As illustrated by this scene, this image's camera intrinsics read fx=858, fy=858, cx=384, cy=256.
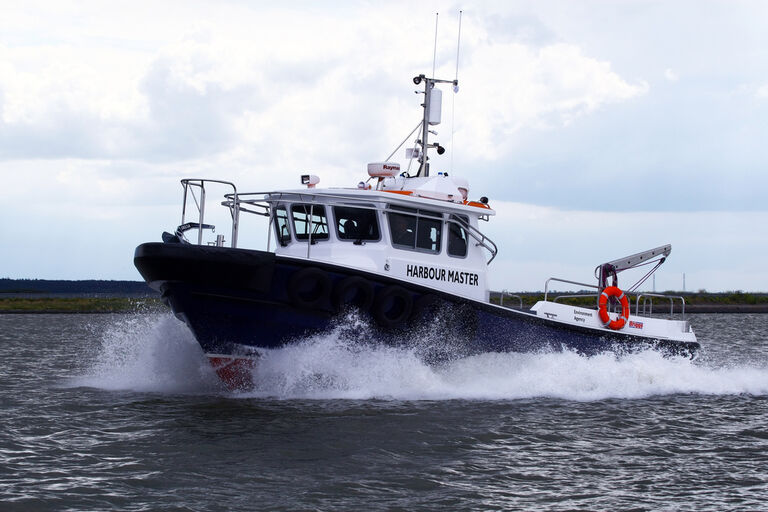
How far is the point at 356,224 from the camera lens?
11797 millimetres

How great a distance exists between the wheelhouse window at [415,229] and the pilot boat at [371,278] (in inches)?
0.8

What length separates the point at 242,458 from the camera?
8156 mm

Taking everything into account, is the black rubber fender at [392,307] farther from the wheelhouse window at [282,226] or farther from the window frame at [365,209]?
the wheelhouse window at [282,226]

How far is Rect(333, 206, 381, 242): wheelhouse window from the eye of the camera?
11.7 m

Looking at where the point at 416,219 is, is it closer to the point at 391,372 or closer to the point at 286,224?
the point at 286,224

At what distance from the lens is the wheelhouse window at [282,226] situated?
12242 millimetres

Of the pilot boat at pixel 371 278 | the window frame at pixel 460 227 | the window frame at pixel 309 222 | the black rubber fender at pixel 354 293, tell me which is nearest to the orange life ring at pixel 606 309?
the pilot boat at pixel 371 278

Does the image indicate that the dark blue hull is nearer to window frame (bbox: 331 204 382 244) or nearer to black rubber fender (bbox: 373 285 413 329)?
black rubber fender (bbox: 373 285 413 329)

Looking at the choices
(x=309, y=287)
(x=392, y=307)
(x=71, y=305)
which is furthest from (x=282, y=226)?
(x=71, y=305)

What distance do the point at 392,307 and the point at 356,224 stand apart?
137 cm

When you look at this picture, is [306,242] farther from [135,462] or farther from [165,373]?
[135,462]

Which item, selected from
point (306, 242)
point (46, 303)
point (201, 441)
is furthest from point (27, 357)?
point (46, 303)

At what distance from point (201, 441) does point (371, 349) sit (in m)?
3.00

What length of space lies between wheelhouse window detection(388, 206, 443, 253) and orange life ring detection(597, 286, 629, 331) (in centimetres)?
294
